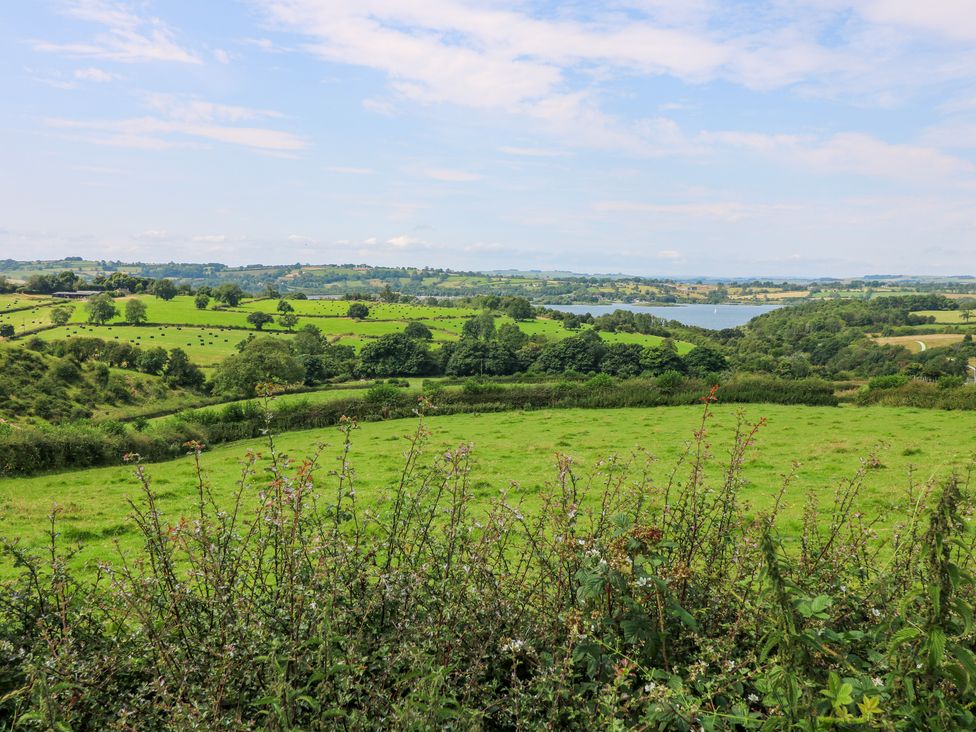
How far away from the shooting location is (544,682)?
10.1 ft

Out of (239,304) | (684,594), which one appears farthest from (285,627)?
(239,304)

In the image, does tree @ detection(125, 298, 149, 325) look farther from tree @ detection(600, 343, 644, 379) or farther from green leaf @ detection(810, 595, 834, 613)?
green leaf @ detection(810, 595, 834, 613)

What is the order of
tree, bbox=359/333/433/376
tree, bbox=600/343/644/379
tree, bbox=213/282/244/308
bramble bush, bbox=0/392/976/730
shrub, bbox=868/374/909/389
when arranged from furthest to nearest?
1. tree, bbox=213/282/244/308
2. tree, bbox=600/343/644/379
3. tree, bbox=359/333/433/376
4. shrub, bbox=868/374/909/389
5. bramble bush, bbox=0/392/976/730

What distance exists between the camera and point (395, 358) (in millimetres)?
88438

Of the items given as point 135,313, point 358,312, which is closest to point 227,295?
point 135,313

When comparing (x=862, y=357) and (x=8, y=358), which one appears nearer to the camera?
(x=8, y=358)

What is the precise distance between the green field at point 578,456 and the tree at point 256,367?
36.9 meters

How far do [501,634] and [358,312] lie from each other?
137764mm

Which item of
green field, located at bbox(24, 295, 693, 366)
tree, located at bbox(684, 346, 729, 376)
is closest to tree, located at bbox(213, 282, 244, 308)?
green field, located at bbox(24, 295, 693, 366)

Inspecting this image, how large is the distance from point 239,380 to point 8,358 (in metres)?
26.6

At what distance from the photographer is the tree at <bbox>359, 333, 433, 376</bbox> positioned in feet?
285

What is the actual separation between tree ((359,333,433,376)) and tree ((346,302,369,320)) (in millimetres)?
46070

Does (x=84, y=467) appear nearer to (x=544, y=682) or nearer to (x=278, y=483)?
(x=278, y=483)

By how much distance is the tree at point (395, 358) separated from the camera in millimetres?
86875
